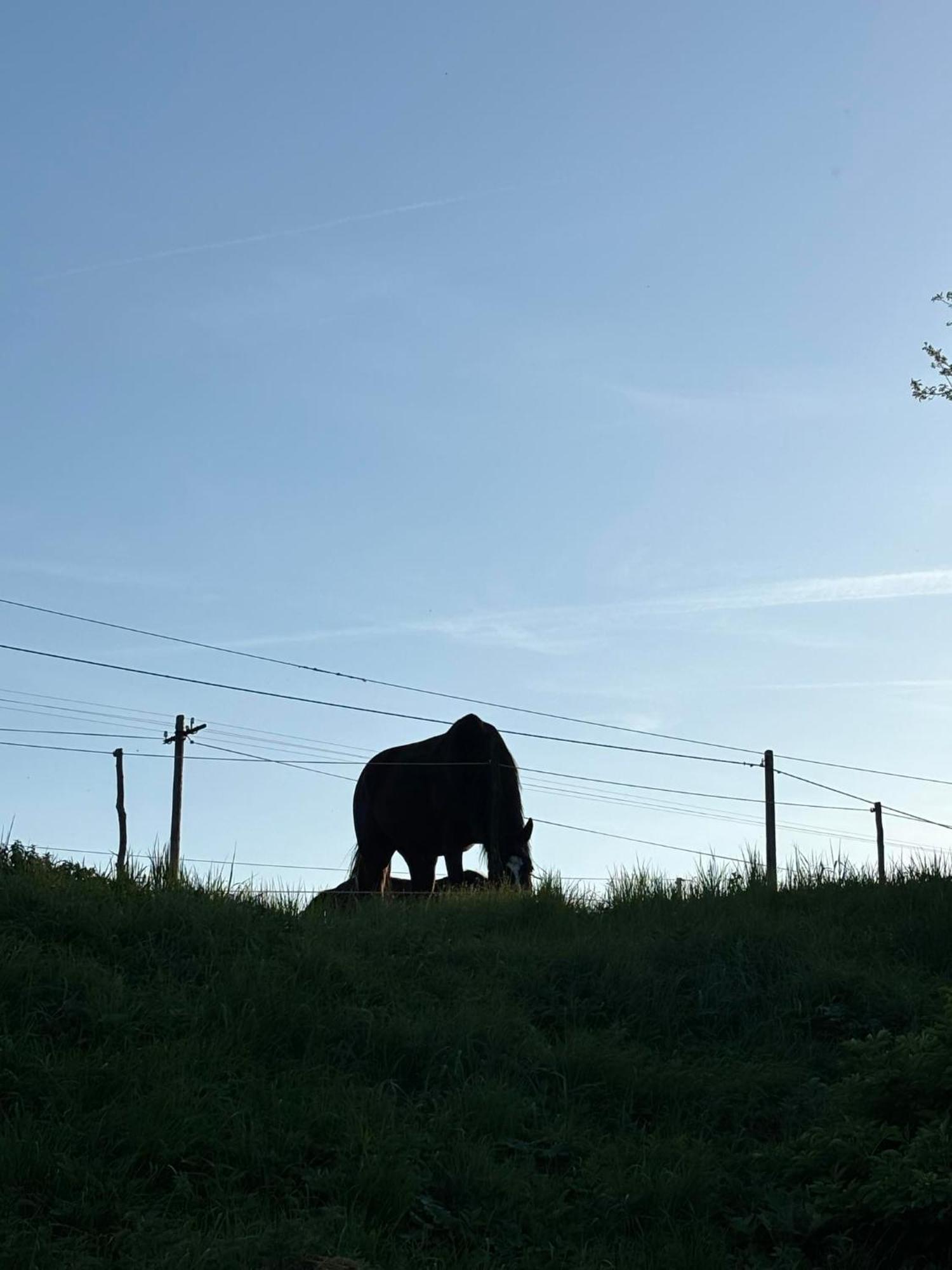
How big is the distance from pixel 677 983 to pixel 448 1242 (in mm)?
3712

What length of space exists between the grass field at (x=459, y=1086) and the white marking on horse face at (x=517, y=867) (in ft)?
19.4

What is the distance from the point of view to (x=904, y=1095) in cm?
694

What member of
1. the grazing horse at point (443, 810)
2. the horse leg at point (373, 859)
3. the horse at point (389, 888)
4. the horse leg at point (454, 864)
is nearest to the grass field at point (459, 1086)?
the horse at point (389, 888)

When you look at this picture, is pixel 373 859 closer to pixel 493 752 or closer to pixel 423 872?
pixel 423 872

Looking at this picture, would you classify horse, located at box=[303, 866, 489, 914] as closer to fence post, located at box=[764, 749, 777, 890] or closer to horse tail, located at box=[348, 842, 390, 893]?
horse tail, located at box=[348, 842, 390, 893]

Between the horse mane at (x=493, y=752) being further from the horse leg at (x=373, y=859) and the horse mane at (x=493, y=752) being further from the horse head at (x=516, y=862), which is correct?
the horse leg at (x=373, y=859)

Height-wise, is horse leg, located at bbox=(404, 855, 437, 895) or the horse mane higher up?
the horse mane

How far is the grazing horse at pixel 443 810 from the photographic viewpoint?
18469 mm

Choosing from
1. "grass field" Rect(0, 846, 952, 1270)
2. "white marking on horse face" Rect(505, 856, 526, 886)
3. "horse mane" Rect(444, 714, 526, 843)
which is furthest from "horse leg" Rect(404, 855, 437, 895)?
"grass field" Rect(0, 846, 952, 1270)

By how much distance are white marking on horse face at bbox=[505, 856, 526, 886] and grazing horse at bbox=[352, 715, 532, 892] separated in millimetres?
11

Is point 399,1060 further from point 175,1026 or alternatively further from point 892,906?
point 892,906

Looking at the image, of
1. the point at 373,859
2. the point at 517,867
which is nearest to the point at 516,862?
the point at 517,867

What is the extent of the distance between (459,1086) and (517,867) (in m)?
9.41

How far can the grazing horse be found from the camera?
18.5 meters
